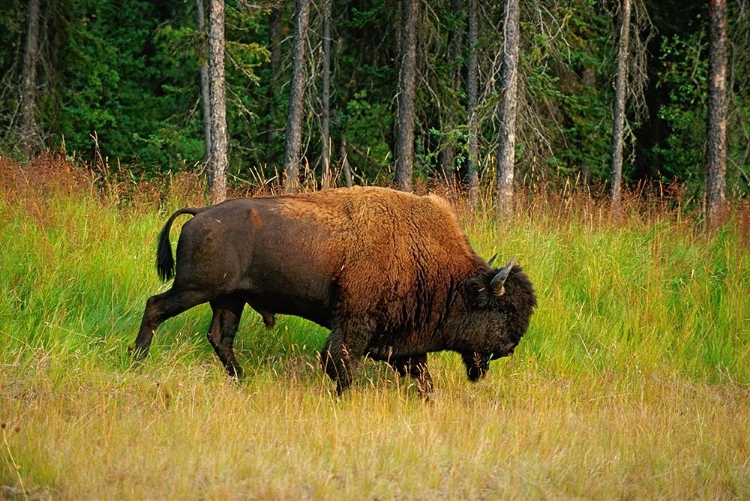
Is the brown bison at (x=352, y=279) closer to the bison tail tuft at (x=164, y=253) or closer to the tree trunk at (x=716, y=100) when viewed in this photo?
the bison tail tuft at (x=164, y=253)

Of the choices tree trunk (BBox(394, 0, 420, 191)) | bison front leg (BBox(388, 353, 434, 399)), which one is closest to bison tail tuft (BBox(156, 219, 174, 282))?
bison front leg (BBox(388, 353, 434, 399))

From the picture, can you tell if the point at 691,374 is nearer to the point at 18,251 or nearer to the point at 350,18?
the point at 18,251

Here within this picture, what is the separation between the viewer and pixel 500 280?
815 cm

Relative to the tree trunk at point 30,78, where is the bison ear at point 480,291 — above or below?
below

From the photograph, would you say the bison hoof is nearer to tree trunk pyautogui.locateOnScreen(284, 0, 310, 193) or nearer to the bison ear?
the bison ear

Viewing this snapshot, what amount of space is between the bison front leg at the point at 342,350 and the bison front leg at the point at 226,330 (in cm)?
93

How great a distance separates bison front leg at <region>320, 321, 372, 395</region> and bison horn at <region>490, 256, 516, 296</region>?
4.01ft

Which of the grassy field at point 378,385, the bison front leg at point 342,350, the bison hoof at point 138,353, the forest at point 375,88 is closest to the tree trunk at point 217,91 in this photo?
the grassy field at point 378,385

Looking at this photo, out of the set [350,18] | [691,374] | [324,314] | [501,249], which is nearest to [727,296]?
[691,374]

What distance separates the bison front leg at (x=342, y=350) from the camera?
8016mm

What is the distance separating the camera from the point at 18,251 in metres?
9.55

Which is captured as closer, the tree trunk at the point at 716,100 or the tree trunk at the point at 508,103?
the tree trunk at the point at 508,103

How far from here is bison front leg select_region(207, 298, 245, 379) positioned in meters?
8.41

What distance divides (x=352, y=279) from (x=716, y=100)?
447 inches
